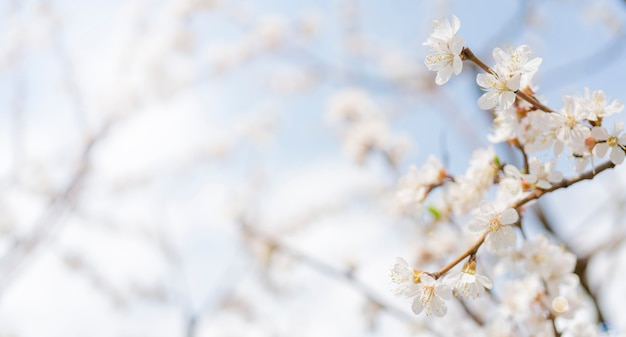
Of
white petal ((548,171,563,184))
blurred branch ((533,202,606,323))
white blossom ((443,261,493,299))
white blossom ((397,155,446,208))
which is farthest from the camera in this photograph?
blurred branch ((533,202,606,323))

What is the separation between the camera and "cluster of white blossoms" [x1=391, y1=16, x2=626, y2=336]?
1.07m

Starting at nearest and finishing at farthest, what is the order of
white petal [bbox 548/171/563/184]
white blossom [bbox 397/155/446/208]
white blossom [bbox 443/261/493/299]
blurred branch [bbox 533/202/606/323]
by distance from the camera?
white blossom [bbox 443/261/493/299] < white petal [bbox 548/171/563/184] < white blossom [bbox 397/155/446/208] < blurred branch [bbox 533/202/606/323]

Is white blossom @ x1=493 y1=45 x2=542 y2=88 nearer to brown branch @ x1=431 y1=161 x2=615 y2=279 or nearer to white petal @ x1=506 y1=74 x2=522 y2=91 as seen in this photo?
white petal @ x1=506 y1=74 x2=522 y2=91

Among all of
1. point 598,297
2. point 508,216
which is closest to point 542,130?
point 508,216

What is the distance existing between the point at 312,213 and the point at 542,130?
229 inches

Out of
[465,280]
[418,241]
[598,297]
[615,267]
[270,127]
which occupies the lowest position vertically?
[270,127]

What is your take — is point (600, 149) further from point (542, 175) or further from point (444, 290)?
point (444, 290)

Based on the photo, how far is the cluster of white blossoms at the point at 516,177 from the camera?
1066 mm

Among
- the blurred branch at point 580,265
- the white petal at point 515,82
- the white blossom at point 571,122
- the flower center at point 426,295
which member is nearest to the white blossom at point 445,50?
the white petal at point 515,82

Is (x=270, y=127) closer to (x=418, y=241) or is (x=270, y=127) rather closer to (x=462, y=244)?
(x=418, y=241)

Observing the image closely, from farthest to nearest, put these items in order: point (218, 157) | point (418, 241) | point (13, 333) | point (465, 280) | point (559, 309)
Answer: point (218, 157) < point (13, 333) < point (418, 241) < point (559, 309) < point (465, 280)

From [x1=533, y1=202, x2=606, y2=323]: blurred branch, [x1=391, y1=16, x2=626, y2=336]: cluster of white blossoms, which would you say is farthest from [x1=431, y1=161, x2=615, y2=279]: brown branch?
[x1=533, y1=202, x2=606, y2=323]: blurred branch

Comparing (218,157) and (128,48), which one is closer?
(128,48)

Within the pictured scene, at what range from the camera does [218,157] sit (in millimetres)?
6820
